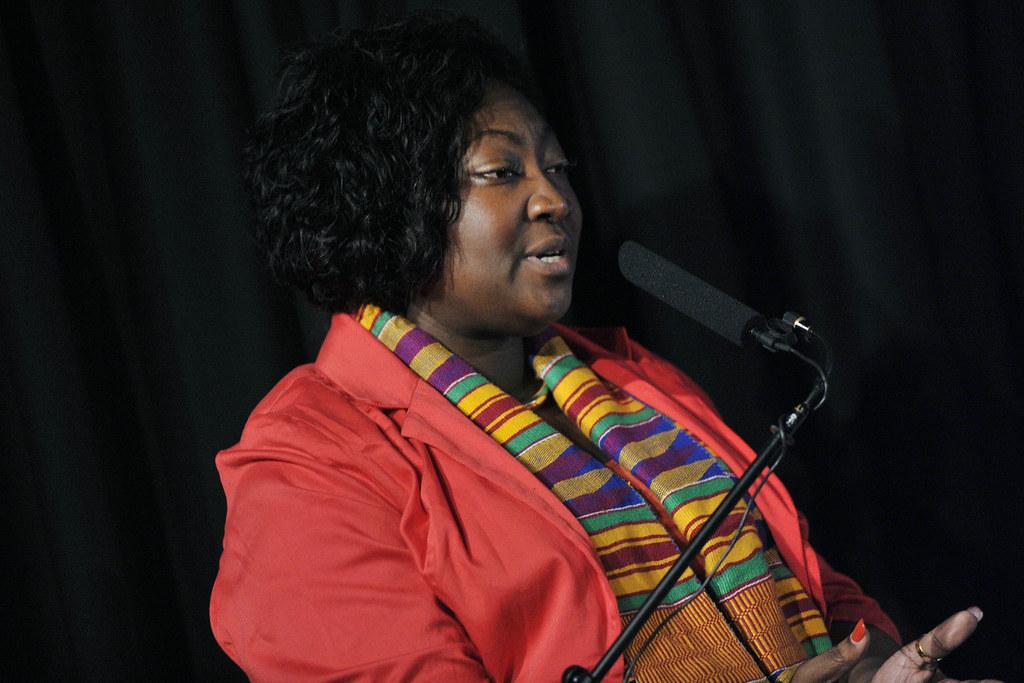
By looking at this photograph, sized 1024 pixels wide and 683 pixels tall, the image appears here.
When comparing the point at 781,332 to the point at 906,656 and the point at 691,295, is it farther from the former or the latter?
the point at 906,656

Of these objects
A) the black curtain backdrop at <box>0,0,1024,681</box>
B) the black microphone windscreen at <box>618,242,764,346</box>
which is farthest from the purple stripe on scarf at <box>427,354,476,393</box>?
the black curtain backdrop at <box>0,0,1024,681</box>

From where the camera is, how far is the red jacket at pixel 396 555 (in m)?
1.27

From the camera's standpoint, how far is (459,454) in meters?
1.40

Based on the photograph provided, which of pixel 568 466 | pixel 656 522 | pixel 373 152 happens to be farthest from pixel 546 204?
pixel 656 522

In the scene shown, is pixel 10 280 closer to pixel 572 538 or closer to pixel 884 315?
pixel 572 538

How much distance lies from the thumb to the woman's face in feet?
1.87

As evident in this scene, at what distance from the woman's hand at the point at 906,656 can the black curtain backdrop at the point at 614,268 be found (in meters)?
0.88

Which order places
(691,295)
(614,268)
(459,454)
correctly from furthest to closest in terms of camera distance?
(614,268) < (459,454) < (691,295)

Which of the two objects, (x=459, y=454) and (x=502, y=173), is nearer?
(x=459, y=454)

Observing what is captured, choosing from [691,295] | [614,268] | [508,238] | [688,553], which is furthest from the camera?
[614,268]

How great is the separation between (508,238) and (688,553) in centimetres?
62

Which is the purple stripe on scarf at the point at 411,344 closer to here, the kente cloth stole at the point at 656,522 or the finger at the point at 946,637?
the kente cloth stole at the point at 656,522

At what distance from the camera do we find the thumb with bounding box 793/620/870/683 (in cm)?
113

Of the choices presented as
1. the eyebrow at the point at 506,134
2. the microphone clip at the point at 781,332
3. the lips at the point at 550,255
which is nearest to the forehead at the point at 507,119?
the eyebrow at the point at 506,134
